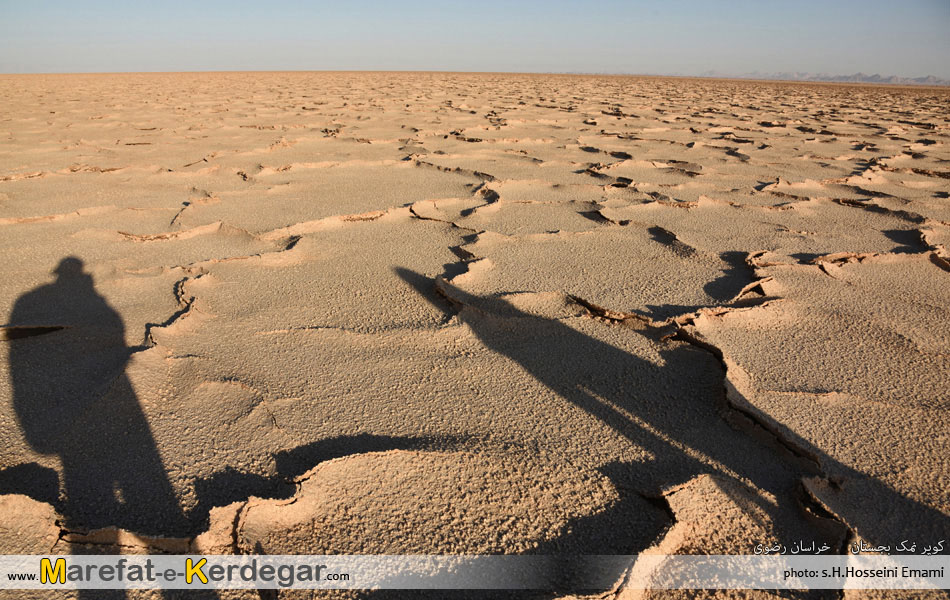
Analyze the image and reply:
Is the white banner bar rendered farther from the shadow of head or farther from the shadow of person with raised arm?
the shadow of head

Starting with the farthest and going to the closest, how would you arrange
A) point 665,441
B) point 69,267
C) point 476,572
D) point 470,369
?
1. point 69,267
2. point 470,369
3. point 665,441
4. point 476,572

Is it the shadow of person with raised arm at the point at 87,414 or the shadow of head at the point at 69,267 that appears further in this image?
the shadow of head at the point at 69,267

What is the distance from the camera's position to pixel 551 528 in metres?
0.92

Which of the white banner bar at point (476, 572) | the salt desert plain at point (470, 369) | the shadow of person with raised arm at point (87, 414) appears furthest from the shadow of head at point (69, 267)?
the white banner bar at point (476, 572)

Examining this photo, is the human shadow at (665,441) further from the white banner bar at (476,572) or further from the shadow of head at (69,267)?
the shadow of head at (69,267)

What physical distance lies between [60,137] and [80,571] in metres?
5.36

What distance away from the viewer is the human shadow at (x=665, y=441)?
0.92 m

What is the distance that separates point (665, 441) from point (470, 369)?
1.58ft

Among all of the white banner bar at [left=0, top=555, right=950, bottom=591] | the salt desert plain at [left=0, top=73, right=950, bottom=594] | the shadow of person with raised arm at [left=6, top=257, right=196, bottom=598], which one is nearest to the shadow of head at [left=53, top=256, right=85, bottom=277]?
the salt desert plain at [left=0, top=73, right=950, bottom=594]

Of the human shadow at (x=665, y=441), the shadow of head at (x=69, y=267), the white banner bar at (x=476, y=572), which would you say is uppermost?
the shadow of head at (x=69, y=267)

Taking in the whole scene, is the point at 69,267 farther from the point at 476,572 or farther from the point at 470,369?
the point at 476,572

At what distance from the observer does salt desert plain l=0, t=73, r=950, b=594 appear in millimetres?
936

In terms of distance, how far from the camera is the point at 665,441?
112cm

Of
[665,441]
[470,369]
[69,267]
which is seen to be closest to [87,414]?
[470,369]
